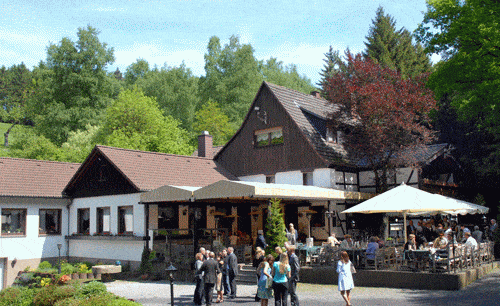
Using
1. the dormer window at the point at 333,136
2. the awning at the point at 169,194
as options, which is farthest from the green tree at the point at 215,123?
the awning at the point at 169,194

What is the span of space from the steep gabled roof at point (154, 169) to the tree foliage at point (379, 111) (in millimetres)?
7830

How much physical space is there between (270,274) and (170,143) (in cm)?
3175

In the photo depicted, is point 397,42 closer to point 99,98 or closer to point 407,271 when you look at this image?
point 99,98

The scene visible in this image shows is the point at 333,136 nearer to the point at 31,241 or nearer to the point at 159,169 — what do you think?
the point at 159,169

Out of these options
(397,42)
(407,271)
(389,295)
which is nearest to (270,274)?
(389,295)

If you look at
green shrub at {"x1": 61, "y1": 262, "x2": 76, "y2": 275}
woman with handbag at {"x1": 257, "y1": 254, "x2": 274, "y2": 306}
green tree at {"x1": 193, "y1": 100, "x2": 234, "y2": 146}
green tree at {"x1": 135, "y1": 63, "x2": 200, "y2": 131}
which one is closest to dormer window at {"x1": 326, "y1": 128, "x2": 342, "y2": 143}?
green shrub at {"x1": 61, "y1": 262, "x2": 76, "y2": 275}

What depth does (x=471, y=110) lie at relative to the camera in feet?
80.1

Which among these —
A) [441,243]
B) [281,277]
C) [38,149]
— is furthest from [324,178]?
[38,149]

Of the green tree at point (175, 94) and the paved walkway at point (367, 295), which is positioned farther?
the green tree at point (175, 94)

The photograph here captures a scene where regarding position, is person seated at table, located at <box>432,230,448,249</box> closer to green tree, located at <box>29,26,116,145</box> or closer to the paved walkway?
the paved walkway

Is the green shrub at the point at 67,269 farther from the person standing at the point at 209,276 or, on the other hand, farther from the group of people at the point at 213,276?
the person standing at the point at 209,276

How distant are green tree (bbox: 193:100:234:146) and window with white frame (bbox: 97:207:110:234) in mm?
25316

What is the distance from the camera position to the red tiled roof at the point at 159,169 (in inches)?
987

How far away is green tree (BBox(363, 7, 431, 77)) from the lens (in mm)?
46969
